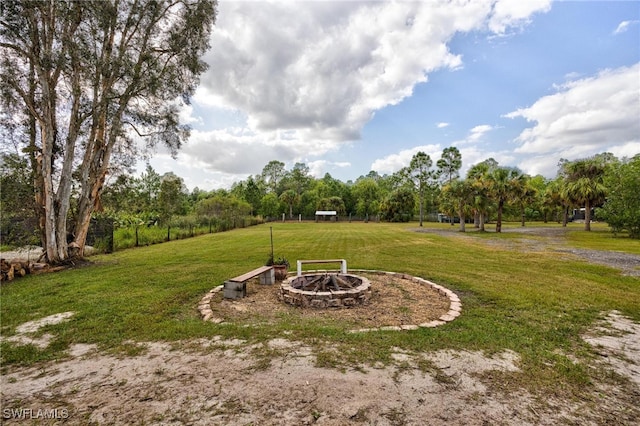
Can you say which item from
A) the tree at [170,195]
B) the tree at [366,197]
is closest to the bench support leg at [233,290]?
the tree at [170,195]

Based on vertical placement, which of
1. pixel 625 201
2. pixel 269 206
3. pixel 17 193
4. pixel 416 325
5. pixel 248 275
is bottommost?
pixel 416 325

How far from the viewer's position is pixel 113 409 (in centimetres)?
241

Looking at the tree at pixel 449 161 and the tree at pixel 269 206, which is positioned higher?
the tree at pixel 449 161

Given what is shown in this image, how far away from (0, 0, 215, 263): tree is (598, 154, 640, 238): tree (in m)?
23.9

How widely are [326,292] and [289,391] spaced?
262cm

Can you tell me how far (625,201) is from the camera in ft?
55.8

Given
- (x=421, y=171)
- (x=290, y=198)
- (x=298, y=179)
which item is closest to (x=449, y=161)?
(x=421, y=171)

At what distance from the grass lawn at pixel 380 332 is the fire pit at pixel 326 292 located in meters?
0.57

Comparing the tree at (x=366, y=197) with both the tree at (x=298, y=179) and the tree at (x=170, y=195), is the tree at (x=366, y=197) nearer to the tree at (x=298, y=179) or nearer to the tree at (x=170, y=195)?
the tree at (x=298, y=179)

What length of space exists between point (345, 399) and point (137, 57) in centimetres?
1275

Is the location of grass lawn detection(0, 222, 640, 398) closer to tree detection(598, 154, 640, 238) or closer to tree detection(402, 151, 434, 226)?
tree detection(598, 154, 640, 238)

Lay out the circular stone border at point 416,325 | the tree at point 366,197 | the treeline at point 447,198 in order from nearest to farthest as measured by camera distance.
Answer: the circular stone border at point 416,325 < the treeline at point 447,198 < the tree at point 366,197

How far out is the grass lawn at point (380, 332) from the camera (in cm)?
341

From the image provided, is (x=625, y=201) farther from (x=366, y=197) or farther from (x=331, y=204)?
(x=366, y=197)
